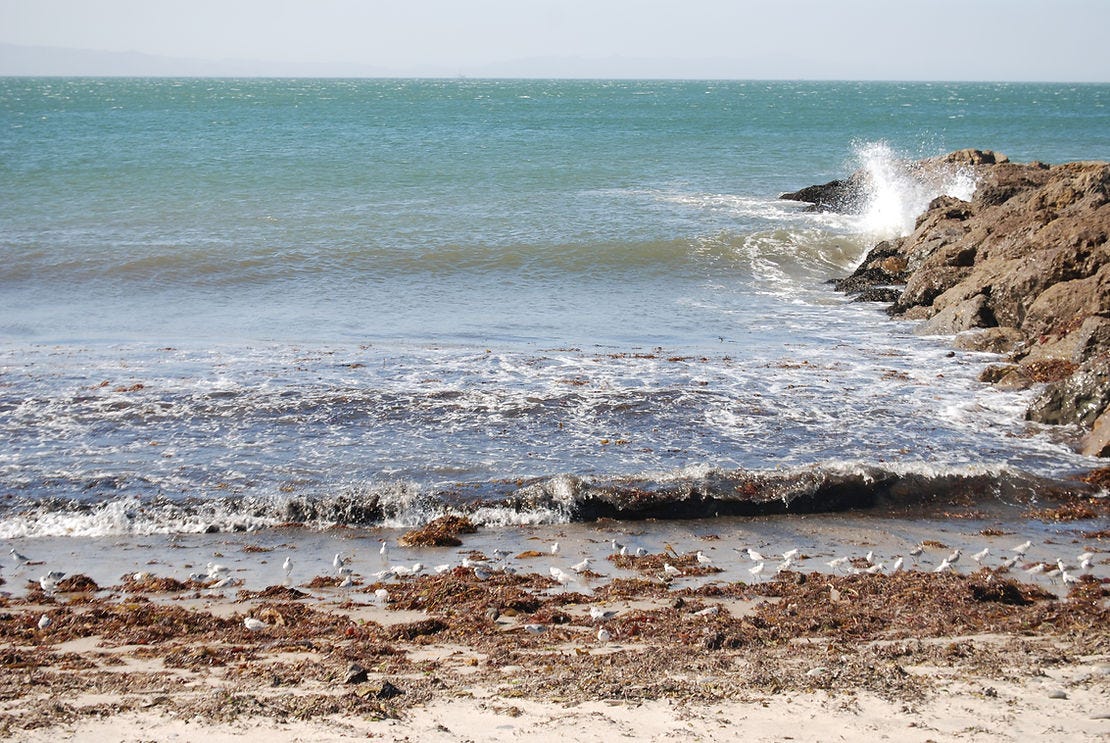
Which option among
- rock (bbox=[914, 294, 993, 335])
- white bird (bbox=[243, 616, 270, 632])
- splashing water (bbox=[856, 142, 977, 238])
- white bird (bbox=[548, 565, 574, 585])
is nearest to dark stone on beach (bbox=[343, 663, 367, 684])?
white bird (bbox=[243, 616, 270, 632])

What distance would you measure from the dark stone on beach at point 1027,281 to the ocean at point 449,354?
2.04 ft

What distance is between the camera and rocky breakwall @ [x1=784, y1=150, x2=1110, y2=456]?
11820mm

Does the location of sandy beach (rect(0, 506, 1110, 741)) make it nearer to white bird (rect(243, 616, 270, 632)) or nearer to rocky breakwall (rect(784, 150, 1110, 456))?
white bird (rect(243, 616, 270, 632))

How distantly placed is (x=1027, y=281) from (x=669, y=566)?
10.7 m

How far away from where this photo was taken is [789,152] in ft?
163

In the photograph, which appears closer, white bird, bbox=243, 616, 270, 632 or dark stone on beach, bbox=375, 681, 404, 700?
dark stone on beach, bbox=375, 681, 404, 700

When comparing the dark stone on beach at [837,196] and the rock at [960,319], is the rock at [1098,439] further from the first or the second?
the dark stone on beach at [837,196]

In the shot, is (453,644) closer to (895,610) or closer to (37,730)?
(37,730)

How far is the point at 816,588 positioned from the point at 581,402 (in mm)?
5389

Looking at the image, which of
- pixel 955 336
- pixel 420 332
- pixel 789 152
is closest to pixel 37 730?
pixel 420 332

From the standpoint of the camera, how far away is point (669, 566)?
781cm

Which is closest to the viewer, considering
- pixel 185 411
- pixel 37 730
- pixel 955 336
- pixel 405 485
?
pixel 37 730

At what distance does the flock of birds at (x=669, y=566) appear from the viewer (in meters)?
7.71

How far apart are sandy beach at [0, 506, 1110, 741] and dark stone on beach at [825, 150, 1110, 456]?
173 inches
